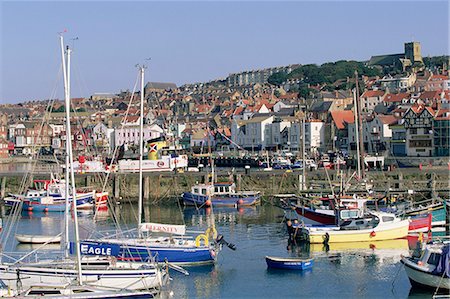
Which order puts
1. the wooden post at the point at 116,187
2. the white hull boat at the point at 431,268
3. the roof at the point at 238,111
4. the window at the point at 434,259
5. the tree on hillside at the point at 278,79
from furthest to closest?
1. the tree on hillside at the point at 278,79
2. the roof at the point at 238,111
3. the wooden post at the point at 116,187
4. the window at the point at 434,259
5. the white hull boat at the point at 431,268

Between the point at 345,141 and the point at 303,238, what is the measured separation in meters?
48.3

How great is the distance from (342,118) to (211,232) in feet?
174

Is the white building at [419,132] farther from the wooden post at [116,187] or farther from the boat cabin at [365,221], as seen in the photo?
the boat cabin at [365,221]

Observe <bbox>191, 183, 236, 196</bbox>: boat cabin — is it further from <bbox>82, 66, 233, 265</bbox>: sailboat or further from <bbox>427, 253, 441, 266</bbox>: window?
<bbox>427, 253, 441, 266</bbox>: window

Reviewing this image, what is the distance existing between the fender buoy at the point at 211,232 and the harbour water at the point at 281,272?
29.3 inches

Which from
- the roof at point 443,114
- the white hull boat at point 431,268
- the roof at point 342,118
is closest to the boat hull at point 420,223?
the white hull boat at point 431,268

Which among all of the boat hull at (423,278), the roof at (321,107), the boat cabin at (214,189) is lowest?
the boat hull at (423,278)

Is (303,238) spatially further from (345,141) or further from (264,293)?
(345,141)

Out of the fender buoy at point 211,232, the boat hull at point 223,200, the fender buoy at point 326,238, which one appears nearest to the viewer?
the fender buoy at point 211,232

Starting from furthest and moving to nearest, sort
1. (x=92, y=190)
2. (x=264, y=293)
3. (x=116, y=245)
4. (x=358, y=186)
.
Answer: (x=92, y=190)
(x=358, y=186)
(x=116, y=245)
(x=264, y=293)

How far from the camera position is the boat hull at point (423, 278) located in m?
20.8

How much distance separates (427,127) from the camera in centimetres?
6469

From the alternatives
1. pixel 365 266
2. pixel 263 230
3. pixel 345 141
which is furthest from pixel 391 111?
pixel 365 266

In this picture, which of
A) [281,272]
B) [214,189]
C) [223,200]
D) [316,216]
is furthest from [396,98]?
[281,272]
